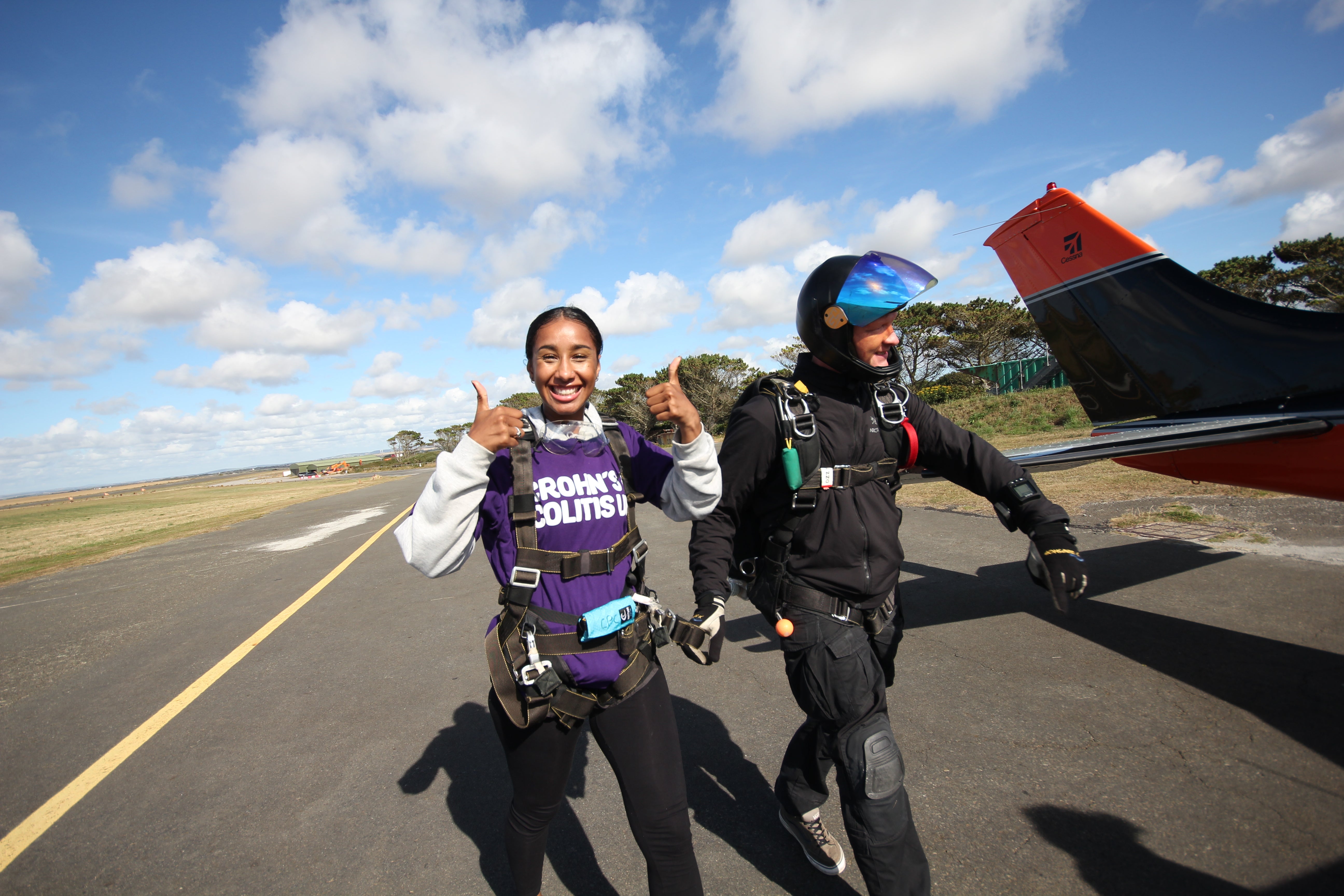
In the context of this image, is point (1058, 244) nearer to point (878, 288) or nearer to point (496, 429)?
point (878, 288)

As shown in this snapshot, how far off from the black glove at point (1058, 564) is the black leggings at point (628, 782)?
4.35 ft

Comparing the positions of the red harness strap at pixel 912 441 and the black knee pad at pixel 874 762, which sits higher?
the red harness strap at pixel 912 441

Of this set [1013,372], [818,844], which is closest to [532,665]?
[818,844]

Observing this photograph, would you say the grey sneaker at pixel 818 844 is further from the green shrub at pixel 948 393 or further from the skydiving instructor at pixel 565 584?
the green shrub at pixel 948 393

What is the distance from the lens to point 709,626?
193 centimetres

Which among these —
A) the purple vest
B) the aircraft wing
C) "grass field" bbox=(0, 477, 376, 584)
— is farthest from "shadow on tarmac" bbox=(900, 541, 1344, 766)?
"grass field" bbox=(0, 477, 376, 584)

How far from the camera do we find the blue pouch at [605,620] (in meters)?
1.75

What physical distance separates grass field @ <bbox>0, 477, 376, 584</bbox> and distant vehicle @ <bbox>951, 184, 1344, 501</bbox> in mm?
15591

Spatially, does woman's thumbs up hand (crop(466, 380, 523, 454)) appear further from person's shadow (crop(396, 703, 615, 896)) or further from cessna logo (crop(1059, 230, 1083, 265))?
cessna logo (crop(1059, 230, 1083, 265))

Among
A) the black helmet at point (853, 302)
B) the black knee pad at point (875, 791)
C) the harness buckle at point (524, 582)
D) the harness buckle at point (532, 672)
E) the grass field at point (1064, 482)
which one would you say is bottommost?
the grass field at point (1064, 482)

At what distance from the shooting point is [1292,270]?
2770cm

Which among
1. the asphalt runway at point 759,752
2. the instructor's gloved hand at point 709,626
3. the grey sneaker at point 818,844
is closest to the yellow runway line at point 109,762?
the asphalt runway at point 759,752

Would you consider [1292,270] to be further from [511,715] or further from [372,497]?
[372,497]

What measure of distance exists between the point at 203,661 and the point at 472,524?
16.2 feet
